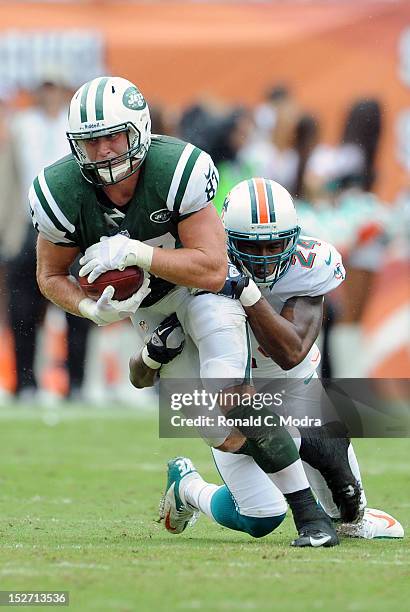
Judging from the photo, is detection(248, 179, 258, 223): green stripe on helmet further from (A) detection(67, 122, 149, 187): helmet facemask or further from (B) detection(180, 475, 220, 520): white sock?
(B) detection(180, 475, 220, 520): white sock

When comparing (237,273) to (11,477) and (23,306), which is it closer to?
(11,477)

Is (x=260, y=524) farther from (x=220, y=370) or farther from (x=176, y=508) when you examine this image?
(x=220, y=370)

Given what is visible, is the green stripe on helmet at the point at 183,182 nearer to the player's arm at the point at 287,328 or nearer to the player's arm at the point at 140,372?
the player's arm at the point at 287,328

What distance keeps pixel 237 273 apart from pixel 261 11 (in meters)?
6.46

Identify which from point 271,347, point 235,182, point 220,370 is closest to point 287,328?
point 271,347

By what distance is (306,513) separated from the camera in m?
5.43

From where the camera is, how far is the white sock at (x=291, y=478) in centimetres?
543

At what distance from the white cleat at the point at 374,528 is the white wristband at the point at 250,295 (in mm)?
1094

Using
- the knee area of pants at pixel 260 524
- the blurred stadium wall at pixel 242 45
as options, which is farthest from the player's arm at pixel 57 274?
the blurred stadium wall at pixel 242 45

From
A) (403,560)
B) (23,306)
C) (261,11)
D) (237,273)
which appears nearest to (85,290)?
(237,273)

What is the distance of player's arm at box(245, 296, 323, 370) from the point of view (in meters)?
5.58

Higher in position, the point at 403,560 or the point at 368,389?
the point at 403,560

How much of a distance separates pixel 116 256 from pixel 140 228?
0.32 m

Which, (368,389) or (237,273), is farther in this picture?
(368,389)
